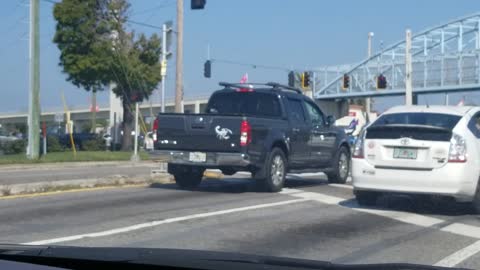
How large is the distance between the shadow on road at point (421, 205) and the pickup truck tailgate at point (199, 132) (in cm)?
229

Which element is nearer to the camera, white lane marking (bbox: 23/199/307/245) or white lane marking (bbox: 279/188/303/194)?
white lane marking (bbox: 23/199/307/245)

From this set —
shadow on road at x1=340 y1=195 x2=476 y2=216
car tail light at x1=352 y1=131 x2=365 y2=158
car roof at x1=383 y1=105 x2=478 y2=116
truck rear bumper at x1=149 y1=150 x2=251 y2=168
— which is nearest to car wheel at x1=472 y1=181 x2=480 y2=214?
shadow on road at x1=340 y1=195 x2=476 y2=216

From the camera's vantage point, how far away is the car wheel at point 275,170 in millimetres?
14039

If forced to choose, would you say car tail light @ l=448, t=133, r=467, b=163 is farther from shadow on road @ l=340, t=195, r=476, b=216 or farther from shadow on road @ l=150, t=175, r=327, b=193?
shadow on road @ l=150, t=175, r=327, b=193

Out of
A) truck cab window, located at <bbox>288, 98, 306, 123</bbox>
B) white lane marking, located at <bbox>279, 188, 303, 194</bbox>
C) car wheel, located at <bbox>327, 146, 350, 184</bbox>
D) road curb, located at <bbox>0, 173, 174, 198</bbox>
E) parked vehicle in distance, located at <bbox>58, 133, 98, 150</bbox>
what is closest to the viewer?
road curb, located at <bbox>0, 173, 174, 198</bbox>

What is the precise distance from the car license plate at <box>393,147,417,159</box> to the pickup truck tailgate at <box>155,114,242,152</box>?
10.4 feet

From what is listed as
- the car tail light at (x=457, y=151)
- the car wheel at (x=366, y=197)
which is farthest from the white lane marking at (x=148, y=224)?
the car tail light at (x=457, y=151)

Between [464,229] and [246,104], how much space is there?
20.6ft

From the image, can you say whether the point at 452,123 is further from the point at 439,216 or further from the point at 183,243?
the point at 183,243

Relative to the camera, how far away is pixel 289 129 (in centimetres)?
1486

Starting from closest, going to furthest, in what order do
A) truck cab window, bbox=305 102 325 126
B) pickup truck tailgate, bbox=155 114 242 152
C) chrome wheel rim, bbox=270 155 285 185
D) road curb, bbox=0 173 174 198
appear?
road curb, bbox=0 173 174 198 → pickup truck tailgate, bbox=155 114 242 152 → chrome wheel rim, bbox=270 155 285 185 → truck cab window, bbox=305 102 325 126

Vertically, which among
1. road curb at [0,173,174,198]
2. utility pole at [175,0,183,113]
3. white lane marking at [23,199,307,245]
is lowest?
white lane marking at [23,199,307,245]

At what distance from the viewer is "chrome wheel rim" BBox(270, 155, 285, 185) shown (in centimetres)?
1421

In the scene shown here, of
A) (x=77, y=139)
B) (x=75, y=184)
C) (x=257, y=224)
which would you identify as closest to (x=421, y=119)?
(x=257, y=224)
